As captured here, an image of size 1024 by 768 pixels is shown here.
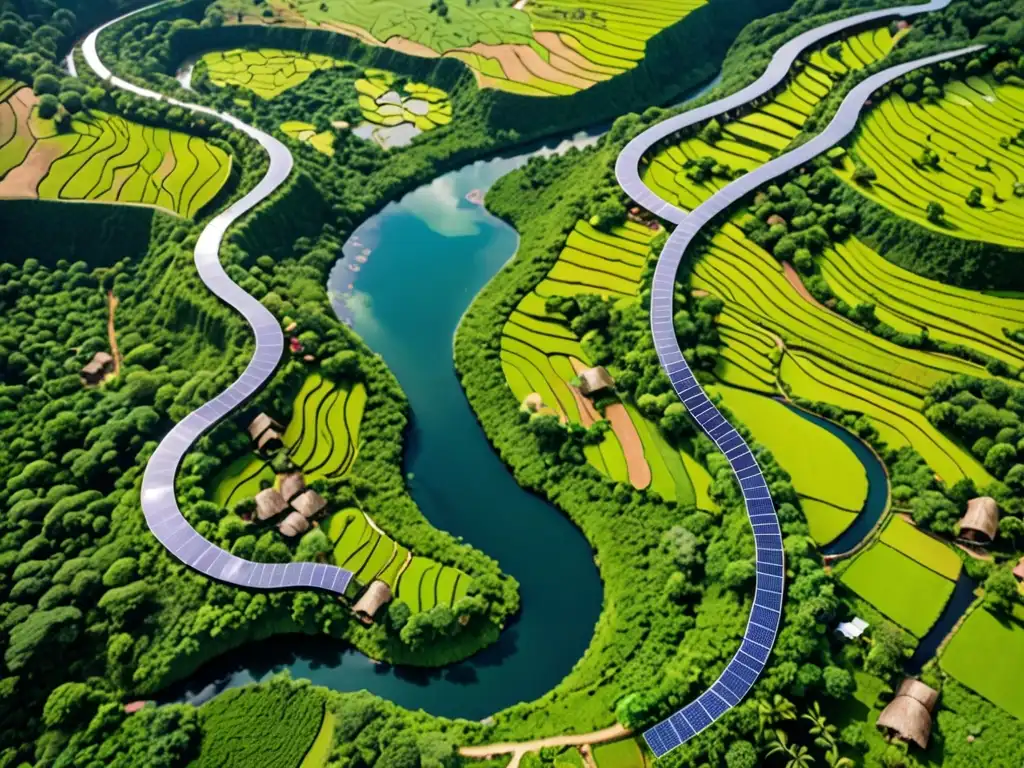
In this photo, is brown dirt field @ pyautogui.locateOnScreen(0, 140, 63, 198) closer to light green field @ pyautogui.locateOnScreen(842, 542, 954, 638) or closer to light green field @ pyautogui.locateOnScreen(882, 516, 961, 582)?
light green field @ pyautogui.locateOnScreen(842, 542, 954, 638)

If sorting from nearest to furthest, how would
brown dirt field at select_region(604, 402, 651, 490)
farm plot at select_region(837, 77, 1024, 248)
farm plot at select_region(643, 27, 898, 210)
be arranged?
brown dirt field at select_region(604, 402, 651, 490), farm plot at select_region(837, 77, 1024, 248), farm plot at select_region(643, 27, 898, 210)

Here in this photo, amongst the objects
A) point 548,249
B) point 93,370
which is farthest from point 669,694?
point 93,370

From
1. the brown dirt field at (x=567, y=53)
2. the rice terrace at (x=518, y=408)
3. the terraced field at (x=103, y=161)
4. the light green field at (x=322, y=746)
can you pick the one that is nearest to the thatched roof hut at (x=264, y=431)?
the rice terrace at (x=518, y=408)

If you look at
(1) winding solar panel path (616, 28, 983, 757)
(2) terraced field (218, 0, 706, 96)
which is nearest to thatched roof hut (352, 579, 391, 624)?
(1) winding solar panel path (616, 28, 983, 757)

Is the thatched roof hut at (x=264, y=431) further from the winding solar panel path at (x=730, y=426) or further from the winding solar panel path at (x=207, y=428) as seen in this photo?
the winding solar panel path at (x=730, y=426)

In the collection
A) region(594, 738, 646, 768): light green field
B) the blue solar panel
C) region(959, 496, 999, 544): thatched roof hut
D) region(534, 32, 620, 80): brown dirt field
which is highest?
region(534, 32, 620, 80): brown dirt field

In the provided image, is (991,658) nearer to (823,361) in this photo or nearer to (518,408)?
(823,361)

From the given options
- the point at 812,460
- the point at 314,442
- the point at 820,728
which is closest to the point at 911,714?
the point at 820,728
